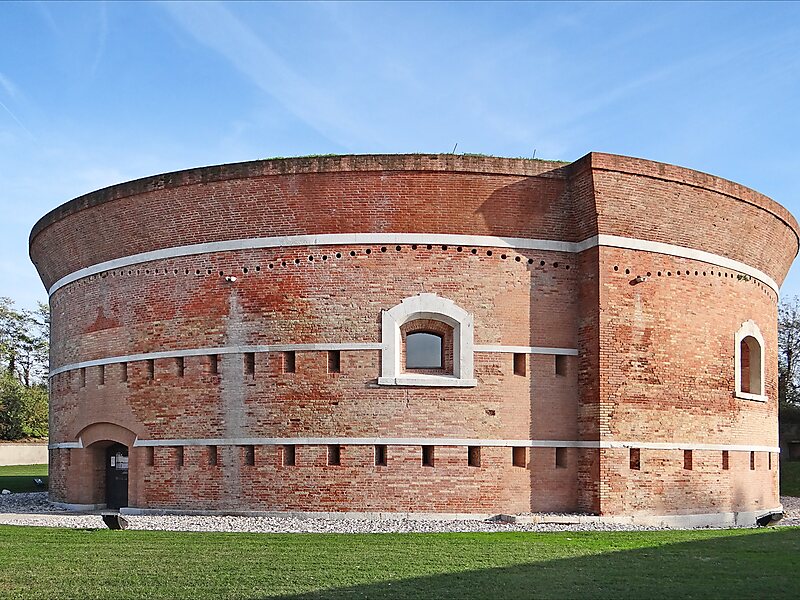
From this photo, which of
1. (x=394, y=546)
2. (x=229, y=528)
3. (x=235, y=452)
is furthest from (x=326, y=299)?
(x=394, y=546)

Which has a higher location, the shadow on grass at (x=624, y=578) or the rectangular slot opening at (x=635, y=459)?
the rectangular slot opening at (x=635, y=459)

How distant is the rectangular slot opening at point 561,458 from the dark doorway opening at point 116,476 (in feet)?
34.3

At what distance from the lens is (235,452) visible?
18.8m

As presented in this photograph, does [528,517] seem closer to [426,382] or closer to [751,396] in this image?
[426,382]

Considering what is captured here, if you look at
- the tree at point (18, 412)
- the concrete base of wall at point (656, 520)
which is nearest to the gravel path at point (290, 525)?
the concrete base of wall at point (656, 520)

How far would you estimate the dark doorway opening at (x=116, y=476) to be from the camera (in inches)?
846

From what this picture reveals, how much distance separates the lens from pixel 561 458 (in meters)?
18.6

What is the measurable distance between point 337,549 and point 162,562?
8.47ft

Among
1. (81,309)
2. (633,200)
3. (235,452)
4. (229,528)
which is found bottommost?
(229,528)

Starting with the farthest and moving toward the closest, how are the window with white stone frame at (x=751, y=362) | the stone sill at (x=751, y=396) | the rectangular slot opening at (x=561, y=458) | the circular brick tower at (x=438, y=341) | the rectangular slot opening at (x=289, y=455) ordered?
1. the window with white stone frame at (x=751, y=362)
2. the stone sill at (x=751, y=396)
3. the rectangular slot opening at (x=561, y=458)
4. the rectangular slot opening at (x=289, y=455)
5. the circular brick tower at (x=438, y=341)

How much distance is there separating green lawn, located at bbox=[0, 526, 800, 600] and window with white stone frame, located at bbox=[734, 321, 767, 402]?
20.9ft

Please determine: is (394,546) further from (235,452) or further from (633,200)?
(633,200)

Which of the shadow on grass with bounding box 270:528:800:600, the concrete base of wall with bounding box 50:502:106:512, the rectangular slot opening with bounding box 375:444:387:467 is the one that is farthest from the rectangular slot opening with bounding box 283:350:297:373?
the shadow on grass with bounding box 270:528:800:600

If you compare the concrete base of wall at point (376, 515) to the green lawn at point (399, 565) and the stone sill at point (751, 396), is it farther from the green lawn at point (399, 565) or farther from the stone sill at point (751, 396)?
the stone sill at point (751, 396)
